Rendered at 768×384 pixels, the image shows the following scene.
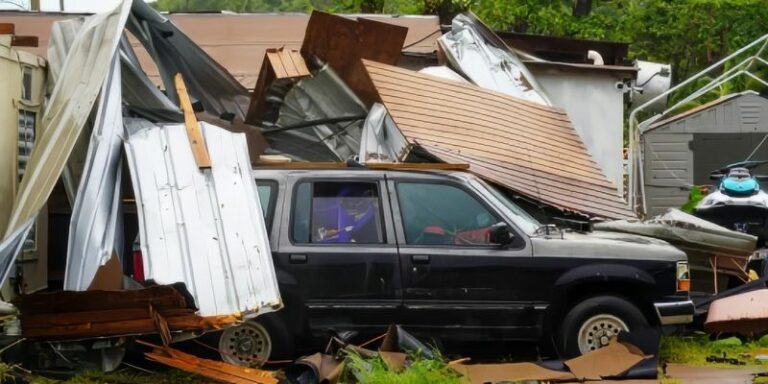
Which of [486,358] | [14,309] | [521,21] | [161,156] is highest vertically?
[521,21]

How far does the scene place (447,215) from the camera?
835cm

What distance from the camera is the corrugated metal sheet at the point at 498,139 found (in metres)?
9.43

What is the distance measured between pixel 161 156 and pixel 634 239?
3875 mm

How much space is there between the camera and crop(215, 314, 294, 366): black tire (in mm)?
7961

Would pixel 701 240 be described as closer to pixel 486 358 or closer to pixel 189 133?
pixel 486 358

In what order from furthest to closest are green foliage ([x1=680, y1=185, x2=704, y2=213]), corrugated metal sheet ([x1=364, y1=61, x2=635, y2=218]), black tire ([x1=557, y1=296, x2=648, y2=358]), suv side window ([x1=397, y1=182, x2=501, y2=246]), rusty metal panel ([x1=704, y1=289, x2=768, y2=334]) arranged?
green foliage ([x1=680, y1=185, x2=704, y2=213]), corrugated metal sheet ([x1=364, y1=61, x2=635, y2=218]), rusty metal panel ([x1=704, y1=289, x2=768, y2=334]), suv side window ([x1=397, y1=182, x2=501, y2=246]), black tire ([x1=557, y1=296, x2=648, y2=358])

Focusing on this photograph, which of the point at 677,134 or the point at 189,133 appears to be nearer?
the point at 189,133

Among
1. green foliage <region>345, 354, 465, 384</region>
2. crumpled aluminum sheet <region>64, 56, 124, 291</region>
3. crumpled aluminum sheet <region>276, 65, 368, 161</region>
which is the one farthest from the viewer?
crumpled aluminum sheet <region>276, 65, 368, 161</region>

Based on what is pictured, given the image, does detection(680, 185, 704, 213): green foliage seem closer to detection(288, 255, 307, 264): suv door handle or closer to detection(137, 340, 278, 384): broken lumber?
detection(288, 255, 307, 264): suv door handle

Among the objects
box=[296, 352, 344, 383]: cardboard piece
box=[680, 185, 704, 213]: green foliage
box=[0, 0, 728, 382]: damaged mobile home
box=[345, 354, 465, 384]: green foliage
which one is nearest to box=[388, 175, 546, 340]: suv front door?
box=[0, 0, 728, 382]: damaged mobile home

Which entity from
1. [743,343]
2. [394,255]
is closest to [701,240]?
[743,343]

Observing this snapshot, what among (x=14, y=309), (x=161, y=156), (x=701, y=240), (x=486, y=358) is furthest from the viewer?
(x=701, y=240)

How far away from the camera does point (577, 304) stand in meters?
8.31

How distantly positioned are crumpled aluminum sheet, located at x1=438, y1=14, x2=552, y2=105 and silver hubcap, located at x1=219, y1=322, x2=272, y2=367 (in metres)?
4.77
